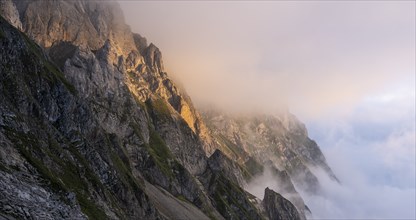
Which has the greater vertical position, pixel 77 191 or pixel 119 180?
pixel 119 180

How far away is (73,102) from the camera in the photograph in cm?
14025

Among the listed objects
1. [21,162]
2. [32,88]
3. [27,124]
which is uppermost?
[32,88]

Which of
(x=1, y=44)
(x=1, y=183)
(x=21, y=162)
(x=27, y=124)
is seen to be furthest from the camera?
(x=1, y=44)

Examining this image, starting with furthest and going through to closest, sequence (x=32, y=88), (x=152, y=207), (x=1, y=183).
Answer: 1. (x=152, y=207)
2. (x=32, y=88)
3. (x=1, y=183)

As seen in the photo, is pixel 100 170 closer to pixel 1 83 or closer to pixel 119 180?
pixel 119 180

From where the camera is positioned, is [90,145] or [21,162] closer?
[21,162]

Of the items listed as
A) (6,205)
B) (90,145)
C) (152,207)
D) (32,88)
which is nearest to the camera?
(6,205)

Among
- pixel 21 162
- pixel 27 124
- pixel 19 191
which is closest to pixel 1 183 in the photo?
pixel 19 191

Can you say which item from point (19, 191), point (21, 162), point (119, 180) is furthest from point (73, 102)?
point (19, 191)

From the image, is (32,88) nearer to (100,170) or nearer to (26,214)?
(100,170)

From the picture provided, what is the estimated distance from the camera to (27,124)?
9081cm

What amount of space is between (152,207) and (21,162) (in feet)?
270

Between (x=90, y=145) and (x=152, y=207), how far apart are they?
1386 inches

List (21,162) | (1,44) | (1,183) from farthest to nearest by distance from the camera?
(1,44)
(21,162)
(1,183)
